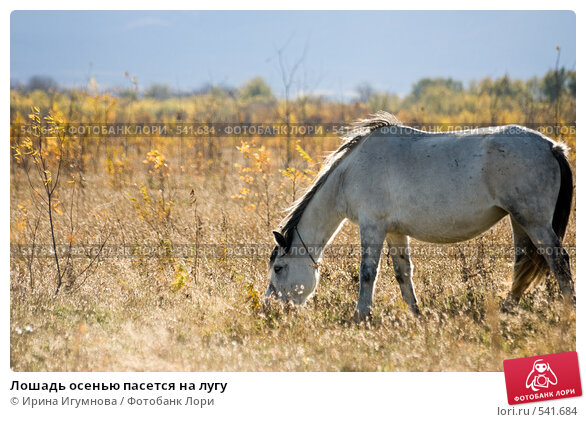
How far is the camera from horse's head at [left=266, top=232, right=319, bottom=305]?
19.1 ft

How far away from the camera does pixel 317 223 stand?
596 cm

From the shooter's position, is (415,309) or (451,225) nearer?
(451,225)

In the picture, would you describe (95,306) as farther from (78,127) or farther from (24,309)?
(78,127)

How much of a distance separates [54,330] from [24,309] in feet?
1.80

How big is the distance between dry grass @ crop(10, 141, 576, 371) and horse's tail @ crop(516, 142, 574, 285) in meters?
0.25

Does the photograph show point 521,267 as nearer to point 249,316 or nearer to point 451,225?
point 451,225

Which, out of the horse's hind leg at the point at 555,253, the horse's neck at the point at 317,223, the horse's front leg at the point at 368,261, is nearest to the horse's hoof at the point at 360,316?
the horse's front leg at the point at 368,261

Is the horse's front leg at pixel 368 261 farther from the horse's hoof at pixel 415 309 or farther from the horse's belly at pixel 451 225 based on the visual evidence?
the horse's hoof at pixel 415 309

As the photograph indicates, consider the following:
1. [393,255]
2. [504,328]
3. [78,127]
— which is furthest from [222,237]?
[78,127]

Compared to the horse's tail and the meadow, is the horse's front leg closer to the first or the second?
the meadow
